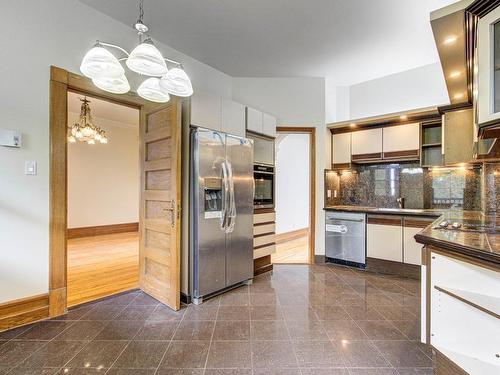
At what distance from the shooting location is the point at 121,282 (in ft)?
10.7

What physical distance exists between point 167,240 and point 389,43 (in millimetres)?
3480

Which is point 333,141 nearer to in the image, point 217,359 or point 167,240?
point 167,240

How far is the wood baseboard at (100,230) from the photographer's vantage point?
5890 mm

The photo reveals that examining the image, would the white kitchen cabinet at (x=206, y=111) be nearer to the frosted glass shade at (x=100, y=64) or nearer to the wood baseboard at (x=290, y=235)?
the frosted glass shade at (x=100, y=64)

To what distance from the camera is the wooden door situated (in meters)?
2.52

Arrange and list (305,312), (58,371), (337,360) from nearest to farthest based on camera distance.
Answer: (58,371)
(337,360)
(305,312)

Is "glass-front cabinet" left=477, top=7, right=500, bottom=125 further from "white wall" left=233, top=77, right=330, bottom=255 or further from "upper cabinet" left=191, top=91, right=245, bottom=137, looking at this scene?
"white wall" left=233, top=77, right=330, bottom=255

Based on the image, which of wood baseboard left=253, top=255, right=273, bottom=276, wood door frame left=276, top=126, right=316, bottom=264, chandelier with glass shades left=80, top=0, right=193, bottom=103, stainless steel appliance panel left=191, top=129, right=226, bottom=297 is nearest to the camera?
chandelier with glass shades left=80, top=0, right=193, bottom=103

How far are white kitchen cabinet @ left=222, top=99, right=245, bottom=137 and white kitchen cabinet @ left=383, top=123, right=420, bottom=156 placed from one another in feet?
7.41

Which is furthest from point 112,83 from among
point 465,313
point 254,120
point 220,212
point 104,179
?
point 104,179

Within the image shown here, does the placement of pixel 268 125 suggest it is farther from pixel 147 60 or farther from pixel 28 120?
pixel 28 120

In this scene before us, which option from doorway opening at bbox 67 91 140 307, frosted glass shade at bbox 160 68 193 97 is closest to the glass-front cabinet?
frosted glass shade at bbox 160 68 193 97

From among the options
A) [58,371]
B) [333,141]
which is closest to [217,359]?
[58,371]

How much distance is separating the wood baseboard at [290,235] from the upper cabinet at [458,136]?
11.5ft
